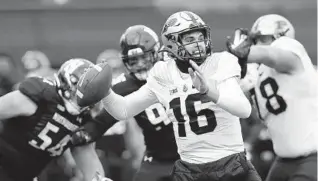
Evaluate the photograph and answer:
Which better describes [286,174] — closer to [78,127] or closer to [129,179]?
[78,127]

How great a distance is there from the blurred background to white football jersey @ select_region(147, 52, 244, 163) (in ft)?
13.7

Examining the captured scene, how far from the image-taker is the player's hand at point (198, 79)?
12.8 ft

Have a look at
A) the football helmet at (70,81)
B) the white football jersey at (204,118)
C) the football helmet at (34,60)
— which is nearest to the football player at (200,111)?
the white football jersey at (204,118)

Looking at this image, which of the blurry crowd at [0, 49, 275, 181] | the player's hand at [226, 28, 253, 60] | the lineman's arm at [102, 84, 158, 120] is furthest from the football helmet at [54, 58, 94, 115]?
the blurry crowd at [0, 49, 275, 181]

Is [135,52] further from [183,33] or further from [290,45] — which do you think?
[183,33]

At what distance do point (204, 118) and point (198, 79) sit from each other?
356 mm

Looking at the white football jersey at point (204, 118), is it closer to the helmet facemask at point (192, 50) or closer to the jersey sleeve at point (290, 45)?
the helmet facemask at point (192, 50)

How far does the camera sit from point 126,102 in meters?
4.43

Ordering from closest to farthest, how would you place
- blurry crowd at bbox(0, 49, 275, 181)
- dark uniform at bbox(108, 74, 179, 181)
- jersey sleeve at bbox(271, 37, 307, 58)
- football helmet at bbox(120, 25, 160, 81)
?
1. jersey sleeve at bbox(271, 37, 307, 58)
2. dark uniform at bbox(108, 74, 179, 181)
3. football helmet at bbox(120, 25, 160, 81)
4. blurry crowd at bbox(0, 49, 275, 181)

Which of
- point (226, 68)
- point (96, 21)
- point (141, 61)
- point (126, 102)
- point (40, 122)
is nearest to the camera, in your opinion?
point (226, 68)

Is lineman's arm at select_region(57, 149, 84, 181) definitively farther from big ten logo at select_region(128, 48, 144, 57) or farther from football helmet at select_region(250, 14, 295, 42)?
football helmet at select_region(250, 14, 295, 42)

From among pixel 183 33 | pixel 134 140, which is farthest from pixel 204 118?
pixel 134 140

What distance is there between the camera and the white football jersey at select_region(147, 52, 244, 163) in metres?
4.22

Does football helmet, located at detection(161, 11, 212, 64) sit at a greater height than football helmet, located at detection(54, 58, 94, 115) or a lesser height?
greater
